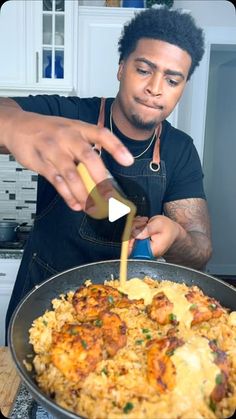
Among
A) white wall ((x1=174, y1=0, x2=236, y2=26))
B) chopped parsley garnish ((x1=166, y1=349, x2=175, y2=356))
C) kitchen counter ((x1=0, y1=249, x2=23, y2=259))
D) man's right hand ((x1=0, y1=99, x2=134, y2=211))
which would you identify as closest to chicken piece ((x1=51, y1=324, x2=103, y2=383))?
chopped parsley garnish ((x1=166, y1=349, x2=175, y2=356))

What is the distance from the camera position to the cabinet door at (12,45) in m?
1.99

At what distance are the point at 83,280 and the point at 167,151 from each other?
61cm

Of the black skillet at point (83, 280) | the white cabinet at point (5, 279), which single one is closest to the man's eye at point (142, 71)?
the black skillet at point (83, 280)

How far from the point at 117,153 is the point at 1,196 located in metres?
1.98

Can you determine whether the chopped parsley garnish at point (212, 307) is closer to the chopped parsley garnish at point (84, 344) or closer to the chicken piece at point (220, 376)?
the chicken piece at point (220, 376)

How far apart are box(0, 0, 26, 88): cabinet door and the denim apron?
0.92 metres

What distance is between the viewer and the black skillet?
2.33 ft

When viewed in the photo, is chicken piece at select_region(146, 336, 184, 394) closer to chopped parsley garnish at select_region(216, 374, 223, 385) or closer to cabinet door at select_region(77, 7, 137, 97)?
chopped parsley garnish at select_region(216, 374, 223, 385)

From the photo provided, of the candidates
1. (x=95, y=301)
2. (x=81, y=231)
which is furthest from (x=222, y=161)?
(x=95, y=301)

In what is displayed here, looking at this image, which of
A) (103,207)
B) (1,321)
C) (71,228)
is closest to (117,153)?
(103,207)

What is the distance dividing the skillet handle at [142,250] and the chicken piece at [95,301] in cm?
13

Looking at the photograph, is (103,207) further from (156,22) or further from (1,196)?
(1,196)

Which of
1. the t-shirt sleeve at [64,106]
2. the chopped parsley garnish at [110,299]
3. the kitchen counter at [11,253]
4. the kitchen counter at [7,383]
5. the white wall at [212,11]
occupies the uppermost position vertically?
the white wall at [212,11]

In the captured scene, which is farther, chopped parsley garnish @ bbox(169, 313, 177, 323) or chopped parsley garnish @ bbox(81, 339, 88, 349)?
chopped parsley garnish @ bbox(169, 313, 177, 323)
